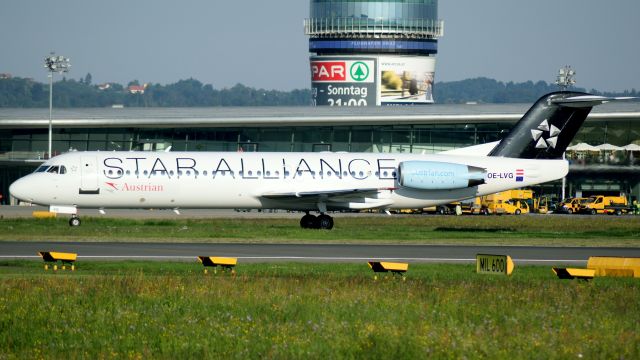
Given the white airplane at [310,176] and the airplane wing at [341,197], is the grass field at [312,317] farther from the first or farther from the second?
the airplane wing at [341,197]

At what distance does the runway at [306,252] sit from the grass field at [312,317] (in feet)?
21.0

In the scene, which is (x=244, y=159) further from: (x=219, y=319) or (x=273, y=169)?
(x=219, y=319)

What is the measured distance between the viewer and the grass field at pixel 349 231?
141 ft

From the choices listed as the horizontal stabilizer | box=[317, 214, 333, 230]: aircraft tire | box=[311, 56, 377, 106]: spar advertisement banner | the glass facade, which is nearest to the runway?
box=[317, 214, 333, 230]: aircraft tire

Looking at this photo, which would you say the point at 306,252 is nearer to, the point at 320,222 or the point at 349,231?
the point at 349,231

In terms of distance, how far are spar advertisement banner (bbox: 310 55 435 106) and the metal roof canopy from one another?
1485 inches

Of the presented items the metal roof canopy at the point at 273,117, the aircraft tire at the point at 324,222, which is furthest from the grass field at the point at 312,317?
the metal roof canopy at the point at 273,117

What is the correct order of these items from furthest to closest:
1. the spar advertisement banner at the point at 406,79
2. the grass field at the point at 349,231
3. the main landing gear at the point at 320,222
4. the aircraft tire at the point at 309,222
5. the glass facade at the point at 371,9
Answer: the glass facade at the point at 371,9
the spar advertisement banner at the point at 406,79
the aircraft tire at the point at 309,222
the main landing gear at the point at 320,222
the grass field at the point at 349,231

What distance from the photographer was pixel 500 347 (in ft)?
58.5

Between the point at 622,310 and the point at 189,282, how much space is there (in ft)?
31.7

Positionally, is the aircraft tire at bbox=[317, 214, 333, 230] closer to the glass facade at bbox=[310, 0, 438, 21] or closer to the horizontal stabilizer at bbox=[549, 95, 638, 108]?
the horizontal stabilizer at bbox=[549, 95, 638, 108]

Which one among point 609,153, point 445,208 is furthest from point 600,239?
point 609,153

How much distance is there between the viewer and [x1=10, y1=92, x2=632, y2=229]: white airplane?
159 feet

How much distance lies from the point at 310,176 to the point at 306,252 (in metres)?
14.6
